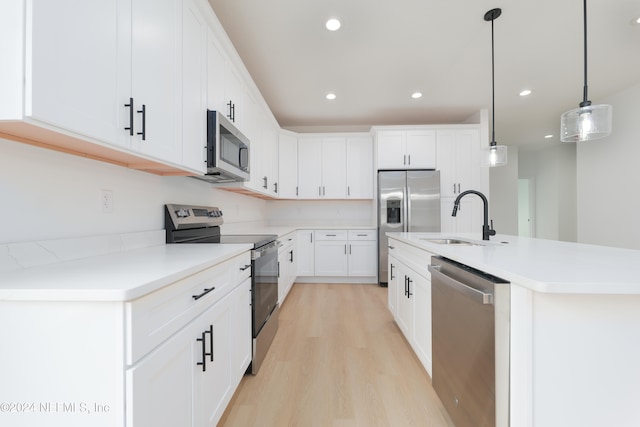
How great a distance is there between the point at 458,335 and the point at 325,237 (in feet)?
10.4

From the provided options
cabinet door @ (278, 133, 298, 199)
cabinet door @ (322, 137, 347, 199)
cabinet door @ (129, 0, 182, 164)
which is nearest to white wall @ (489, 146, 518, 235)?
cabinet door @ (322, 137, 347, 199)

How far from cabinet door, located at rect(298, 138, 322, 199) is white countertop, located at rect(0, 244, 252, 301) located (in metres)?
3.46

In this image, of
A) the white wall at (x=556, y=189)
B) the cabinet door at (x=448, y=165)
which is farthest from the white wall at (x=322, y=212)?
the white wall at (x=556, y=189)

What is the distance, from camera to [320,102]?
4004 mm

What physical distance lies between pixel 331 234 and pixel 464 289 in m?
3.23

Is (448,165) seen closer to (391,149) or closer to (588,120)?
(391,149)

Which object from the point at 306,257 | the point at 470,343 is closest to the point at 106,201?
the point at 470,343

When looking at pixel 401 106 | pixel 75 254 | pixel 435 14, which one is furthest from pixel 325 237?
pixel 75 254

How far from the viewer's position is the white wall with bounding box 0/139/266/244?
99cm

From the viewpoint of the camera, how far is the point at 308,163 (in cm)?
461

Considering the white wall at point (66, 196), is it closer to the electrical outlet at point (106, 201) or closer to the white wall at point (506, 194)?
the electrical outlet at point (106, 201)

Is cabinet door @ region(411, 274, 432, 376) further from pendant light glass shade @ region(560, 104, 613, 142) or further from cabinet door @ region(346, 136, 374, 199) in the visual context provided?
cabinet door @ region(346, 136, 374, 199)

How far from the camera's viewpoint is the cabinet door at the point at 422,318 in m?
1.71

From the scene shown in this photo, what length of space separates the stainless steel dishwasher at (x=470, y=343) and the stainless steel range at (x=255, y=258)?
1.12m
